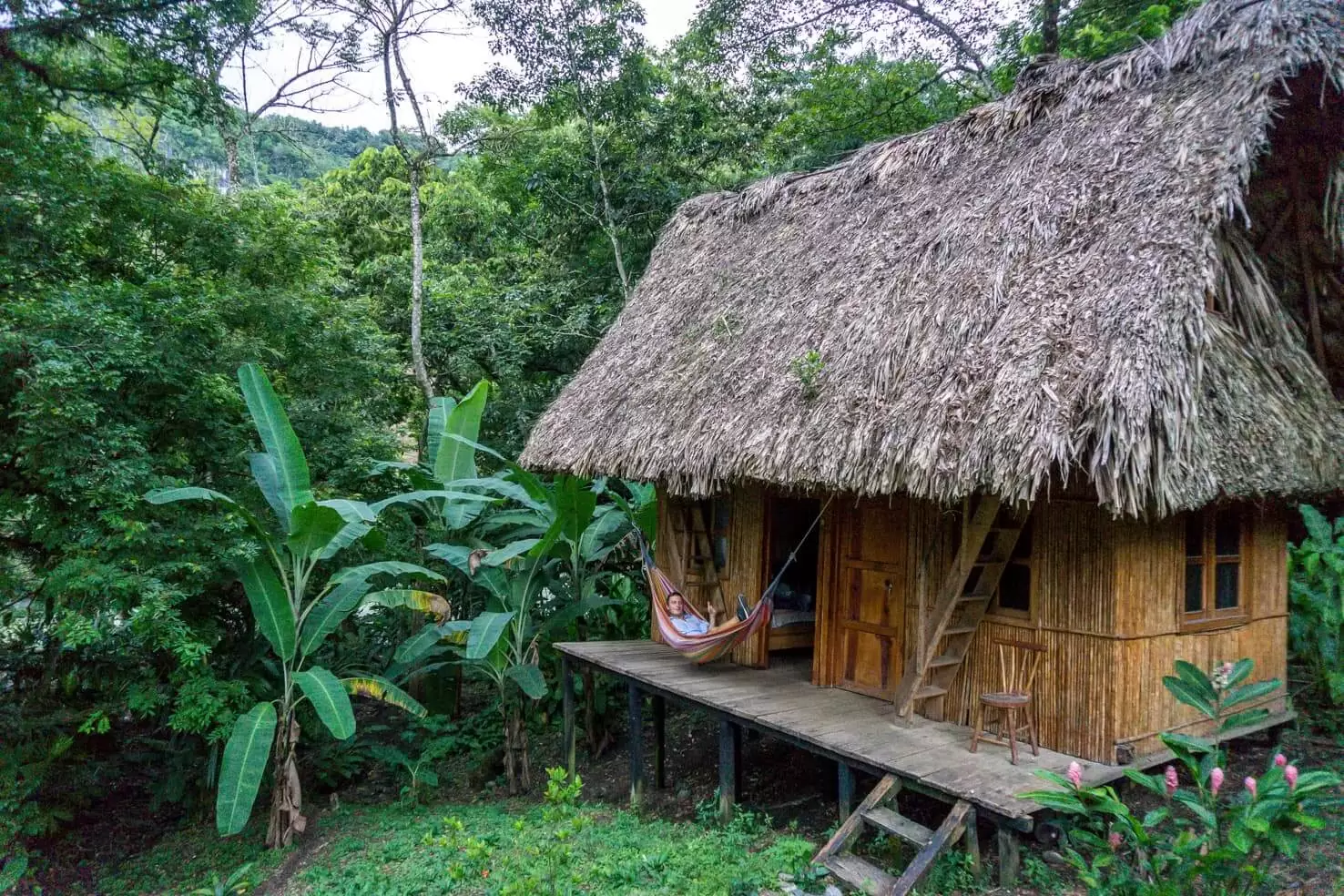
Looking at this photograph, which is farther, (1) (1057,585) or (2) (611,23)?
(2) (611,23)

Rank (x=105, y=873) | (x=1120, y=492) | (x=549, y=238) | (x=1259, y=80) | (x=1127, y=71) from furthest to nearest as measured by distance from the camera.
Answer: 1. (x=549, y=238)
2. (x=105, y=873)
3. (x=1127, y=71)
4. (x=1259, y=80)
5. (x=1120, y=492)

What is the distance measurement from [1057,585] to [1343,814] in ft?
6.04

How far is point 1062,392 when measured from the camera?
3492 millimetres

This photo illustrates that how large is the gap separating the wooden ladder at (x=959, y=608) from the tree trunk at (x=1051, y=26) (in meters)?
6.89

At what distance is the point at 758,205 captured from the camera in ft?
22.7

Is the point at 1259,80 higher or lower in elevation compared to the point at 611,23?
lower

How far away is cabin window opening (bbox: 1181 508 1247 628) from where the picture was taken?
429 centimetres

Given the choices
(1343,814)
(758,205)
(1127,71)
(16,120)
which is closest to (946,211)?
(1127,71)

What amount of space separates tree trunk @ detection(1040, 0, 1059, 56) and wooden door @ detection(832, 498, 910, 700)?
21.5 feet

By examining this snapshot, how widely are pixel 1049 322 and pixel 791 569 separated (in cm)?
347

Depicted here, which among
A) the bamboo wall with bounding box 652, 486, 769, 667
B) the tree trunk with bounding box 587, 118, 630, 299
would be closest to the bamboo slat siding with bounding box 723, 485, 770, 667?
the bamboo wall with bounding box 652, 486, 769, 667

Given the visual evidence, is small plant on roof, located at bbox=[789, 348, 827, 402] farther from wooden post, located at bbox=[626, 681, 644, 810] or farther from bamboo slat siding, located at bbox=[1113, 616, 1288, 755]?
wooden post, located at bbox=[626, 681, 644, 810]

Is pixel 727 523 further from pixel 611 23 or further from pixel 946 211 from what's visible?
pixel 611 23

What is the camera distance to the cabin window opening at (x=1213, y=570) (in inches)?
169
